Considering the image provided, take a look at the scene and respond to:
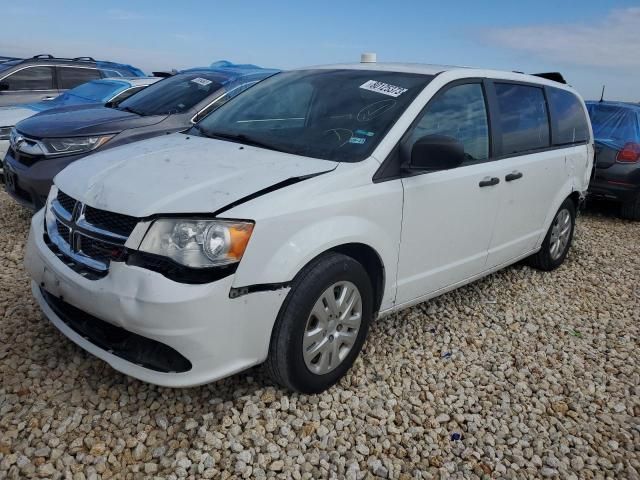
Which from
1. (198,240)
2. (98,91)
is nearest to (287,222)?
(198,240)

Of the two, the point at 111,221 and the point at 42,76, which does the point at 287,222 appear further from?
the point at 42,76

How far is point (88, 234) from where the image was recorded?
252 cm

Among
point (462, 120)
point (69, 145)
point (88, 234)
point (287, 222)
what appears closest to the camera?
point (287, 222)

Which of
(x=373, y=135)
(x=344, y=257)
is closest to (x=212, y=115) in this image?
(x=373, y=135)

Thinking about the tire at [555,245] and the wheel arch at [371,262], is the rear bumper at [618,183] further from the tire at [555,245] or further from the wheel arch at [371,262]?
the wheel arch at [371,262]

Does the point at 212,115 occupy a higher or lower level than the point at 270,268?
higher

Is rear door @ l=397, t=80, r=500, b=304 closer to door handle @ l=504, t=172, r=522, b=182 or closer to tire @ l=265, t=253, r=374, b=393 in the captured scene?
door handle @ l=504, t=172, r=522, b=182

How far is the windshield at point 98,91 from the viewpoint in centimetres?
703

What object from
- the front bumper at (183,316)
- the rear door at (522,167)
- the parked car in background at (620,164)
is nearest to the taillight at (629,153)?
the parked car in background at (620,164)

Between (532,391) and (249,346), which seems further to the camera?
(532,391)

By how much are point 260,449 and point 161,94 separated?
178 inches

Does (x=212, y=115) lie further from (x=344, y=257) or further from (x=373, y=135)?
(x=344, y=257)

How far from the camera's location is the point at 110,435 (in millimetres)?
2482

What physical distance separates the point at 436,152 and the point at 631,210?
5.93 meters
